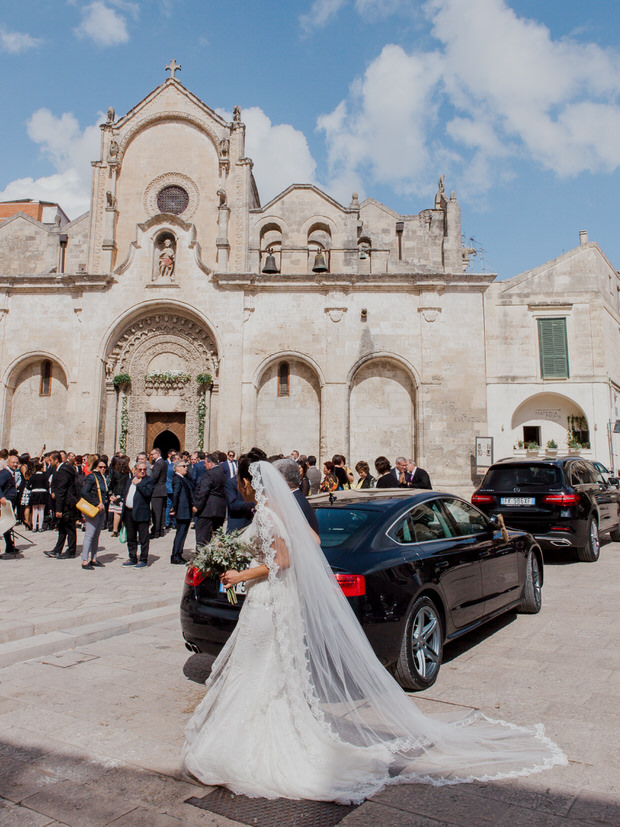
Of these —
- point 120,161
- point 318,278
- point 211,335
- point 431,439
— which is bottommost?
point 431,439

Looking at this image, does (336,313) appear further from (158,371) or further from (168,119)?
(168,119)

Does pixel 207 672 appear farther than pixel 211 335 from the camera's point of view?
No

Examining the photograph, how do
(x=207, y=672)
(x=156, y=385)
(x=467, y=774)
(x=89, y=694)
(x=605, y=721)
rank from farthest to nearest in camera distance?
(x=156, y=385) → (x=207, y=672) → (x=89, y=694) → (x=605, y=721) → (x=467, y=774)

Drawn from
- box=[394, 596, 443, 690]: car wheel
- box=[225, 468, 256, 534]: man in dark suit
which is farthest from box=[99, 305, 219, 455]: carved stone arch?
box=[394, 596, 443, 690]: car wheel

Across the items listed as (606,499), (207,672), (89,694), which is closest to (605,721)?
(207,672)

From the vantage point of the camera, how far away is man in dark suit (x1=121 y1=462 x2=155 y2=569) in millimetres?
10609

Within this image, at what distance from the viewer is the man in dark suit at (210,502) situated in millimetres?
10352

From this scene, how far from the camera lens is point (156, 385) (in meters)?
22.7

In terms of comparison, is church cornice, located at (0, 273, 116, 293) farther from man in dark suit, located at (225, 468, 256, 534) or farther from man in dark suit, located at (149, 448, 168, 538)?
man in dark suit, located at (225, 468, 256, 534)

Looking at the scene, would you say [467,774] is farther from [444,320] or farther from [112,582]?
[444,320]

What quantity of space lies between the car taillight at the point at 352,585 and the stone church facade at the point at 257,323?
1634cm

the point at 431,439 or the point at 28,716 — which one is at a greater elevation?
the point at 431,439

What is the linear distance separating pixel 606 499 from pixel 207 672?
954cm

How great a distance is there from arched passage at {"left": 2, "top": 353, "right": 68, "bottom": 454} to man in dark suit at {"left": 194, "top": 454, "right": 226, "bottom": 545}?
1389 cm
